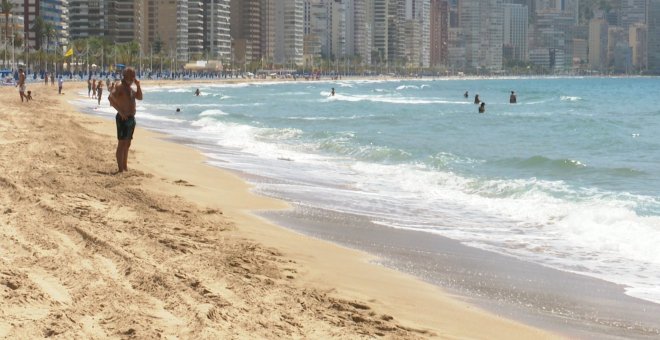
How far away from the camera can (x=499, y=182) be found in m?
16.8

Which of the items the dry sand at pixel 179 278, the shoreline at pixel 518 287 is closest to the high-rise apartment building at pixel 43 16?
the dry sand at pixel 179 278

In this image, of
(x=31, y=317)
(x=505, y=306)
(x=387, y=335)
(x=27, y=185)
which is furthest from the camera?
(x=27, y=185)

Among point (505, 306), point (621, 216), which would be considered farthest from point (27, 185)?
point (621, 216)

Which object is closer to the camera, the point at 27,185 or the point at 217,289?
the point at 217,289

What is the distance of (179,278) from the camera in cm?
703

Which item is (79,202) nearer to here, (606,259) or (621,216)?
(606,259)

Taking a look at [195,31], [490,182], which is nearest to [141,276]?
[490,182]

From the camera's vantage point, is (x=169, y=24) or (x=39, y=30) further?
(x=169, y=24)

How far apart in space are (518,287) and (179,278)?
295 centimetres

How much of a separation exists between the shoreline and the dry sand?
260mm

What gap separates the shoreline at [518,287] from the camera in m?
7.27

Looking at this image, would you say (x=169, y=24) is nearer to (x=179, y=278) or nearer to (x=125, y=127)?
(x=125, y=127)

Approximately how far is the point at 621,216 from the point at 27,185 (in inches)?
268

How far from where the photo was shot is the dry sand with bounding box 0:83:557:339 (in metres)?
5.84
